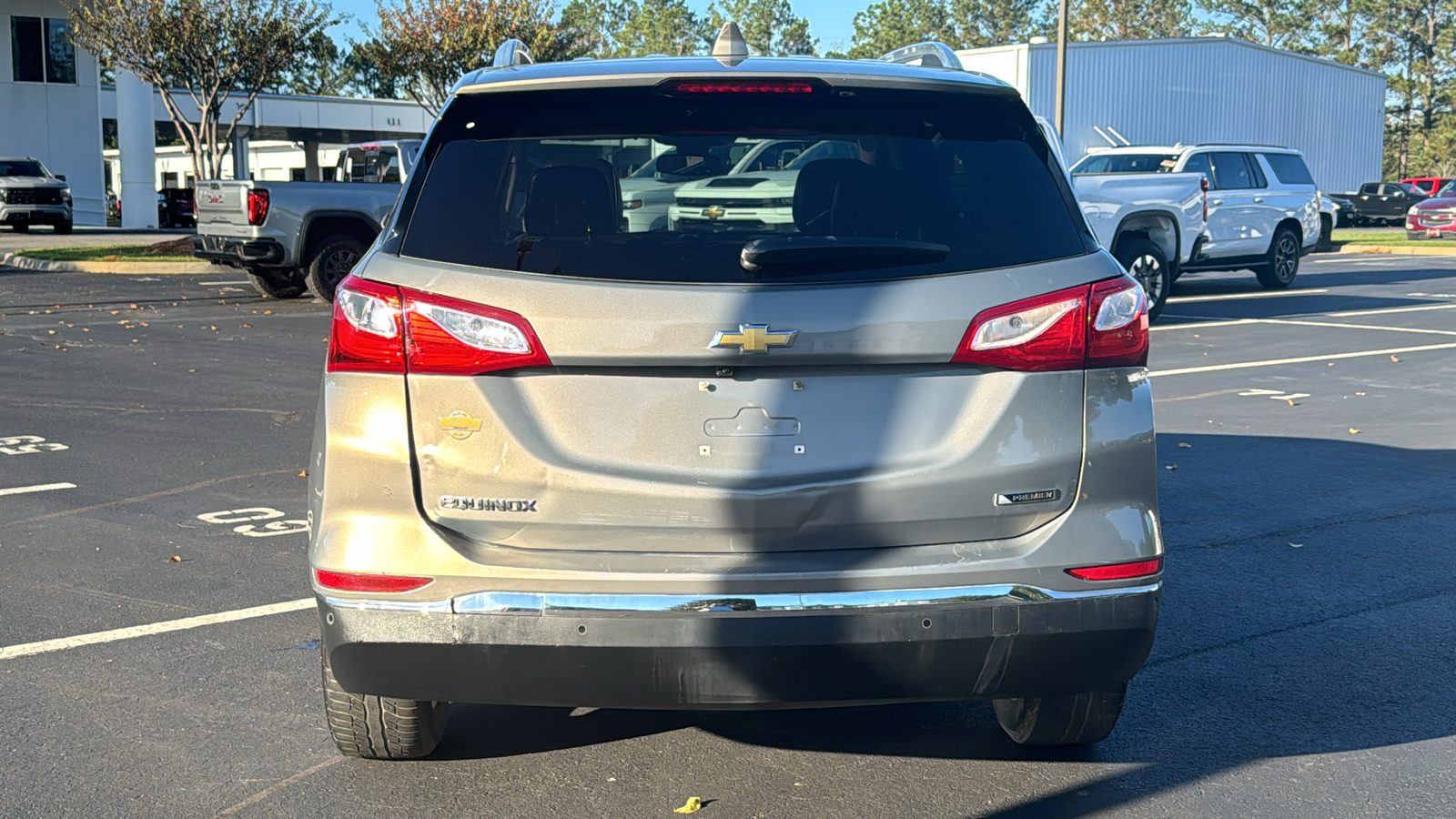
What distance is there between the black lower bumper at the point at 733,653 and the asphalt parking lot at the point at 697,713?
52 cm

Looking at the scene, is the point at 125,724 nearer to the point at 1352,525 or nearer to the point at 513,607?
the point at 513,607

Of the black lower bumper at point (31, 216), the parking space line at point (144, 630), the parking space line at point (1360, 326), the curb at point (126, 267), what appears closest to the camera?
the parking space line at point (144, 630)

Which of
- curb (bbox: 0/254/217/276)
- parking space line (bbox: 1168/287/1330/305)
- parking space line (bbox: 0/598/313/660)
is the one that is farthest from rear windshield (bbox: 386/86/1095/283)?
curb (bbox: 0/254/217/276)

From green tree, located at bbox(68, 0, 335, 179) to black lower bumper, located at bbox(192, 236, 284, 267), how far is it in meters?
8.83

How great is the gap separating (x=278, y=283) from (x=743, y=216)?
1593 cm

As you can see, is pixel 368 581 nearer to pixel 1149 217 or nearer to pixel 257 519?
pixel 257 519

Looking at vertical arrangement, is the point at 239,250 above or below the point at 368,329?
below

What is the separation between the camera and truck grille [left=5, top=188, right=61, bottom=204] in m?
36.3

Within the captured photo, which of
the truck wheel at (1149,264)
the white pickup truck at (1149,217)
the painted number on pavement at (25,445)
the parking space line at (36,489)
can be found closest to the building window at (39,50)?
the white pickup truck at (1149,217)

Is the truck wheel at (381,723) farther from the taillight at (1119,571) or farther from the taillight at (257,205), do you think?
the taillight at (257,205)

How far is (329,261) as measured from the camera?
1714 centimetres

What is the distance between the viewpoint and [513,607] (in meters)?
3.16

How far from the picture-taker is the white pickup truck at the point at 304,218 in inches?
659

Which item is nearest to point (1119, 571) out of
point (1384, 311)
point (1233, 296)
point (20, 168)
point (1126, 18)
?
point (1384, 311)
